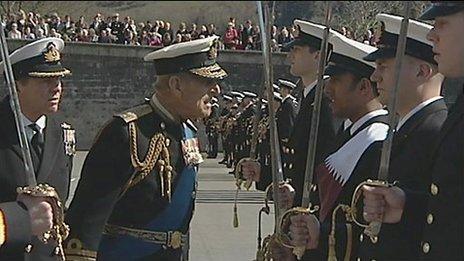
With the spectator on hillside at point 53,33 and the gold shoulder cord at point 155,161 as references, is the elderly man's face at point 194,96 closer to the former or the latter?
the gold shoulder cord at point 155,161

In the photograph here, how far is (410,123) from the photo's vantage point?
341 cm

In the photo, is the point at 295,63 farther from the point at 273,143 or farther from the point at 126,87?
the point at 126,87

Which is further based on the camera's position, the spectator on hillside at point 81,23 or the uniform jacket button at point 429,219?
the spectator on hillside at point 81,23

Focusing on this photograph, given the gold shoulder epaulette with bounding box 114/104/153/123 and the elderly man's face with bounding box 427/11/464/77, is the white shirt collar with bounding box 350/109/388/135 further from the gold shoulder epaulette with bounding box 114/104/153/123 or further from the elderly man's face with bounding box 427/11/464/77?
the elderly man's face with bounding box 427/11/464/77

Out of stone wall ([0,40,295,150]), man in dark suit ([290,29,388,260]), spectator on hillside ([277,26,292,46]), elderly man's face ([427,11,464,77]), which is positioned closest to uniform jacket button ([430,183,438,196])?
elderly man's face ([427,11,464,77])

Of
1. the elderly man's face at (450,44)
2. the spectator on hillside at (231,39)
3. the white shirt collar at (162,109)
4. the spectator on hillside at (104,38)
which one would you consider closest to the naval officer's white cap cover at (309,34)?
the white shirt collar at (162,109)

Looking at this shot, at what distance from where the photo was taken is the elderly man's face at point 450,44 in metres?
2.92

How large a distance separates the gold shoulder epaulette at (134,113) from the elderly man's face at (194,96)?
156 mm

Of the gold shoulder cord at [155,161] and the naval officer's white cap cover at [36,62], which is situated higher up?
the naval officer's white cap cover at [36,62]

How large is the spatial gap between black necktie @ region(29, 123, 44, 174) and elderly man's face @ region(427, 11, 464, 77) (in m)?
2.04

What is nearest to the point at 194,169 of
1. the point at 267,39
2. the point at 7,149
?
the point at 7,149

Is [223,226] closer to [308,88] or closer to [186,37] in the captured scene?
[308,88]

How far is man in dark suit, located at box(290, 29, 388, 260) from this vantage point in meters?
3.70

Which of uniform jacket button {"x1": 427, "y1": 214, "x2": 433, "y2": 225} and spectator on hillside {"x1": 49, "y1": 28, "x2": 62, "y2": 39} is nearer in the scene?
uniform jacket button {"x1": 427, "y1": 214, "x2": 433, "y2": 225}
